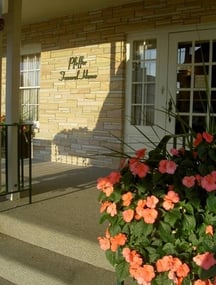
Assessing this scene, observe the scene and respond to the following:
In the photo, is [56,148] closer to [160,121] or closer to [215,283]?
[160,121]

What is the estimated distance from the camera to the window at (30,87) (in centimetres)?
819

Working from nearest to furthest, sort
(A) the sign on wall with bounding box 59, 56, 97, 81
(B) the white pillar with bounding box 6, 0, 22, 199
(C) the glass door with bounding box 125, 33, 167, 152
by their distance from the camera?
1. (B) the white pillar with bounding box 6, 0, 22, 199
2. (C) the glass door with bounding box 125, 33, 167, 152
3. (A) the sign on wall with bounding box 59, 56, 97, 81

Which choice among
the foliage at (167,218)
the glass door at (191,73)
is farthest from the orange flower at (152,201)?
the glass door at (191,73)

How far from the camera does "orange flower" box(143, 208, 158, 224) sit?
1.98m

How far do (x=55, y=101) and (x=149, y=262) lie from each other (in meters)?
5.90

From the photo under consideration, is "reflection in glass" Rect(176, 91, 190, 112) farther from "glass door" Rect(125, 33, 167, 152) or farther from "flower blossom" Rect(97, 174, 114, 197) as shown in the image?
"flower blossom" Rect(97, 174, 114, 197)

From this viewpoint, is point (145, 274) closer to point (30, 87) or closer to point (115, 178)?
point (115, 178)

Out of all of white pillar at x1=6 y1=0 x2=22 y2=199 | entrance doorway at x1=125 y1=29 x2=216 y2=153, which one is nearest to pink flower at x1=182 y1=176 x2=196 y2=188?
white pillar at x1=6 y1=0 x2=22 y2=199

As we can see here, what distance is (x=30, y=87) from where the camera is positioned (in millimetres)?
8320

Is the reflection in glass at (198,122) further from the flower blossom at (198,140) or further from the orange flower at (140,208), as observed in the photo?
the orange flower at (140,208)

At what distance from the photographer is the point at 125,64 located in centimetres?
657

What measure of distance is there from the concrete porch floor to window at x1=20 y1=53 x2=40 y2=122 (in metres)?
3.03

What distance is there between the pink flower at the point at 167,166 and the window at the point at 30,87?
6340 mm

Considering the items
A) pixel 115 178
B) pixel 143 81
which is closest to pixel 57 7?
pixel 143 81
